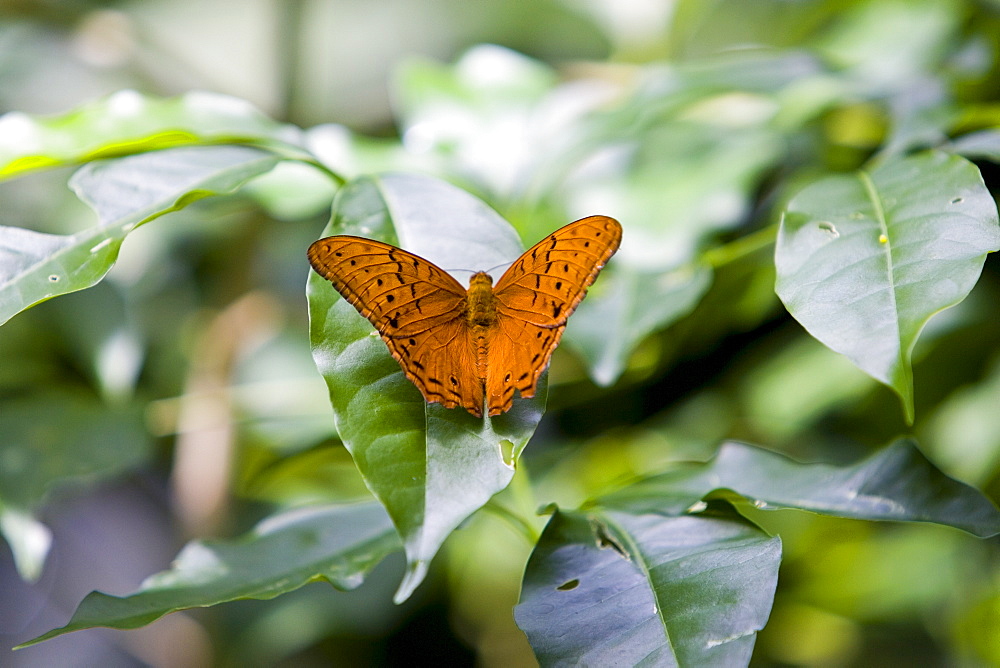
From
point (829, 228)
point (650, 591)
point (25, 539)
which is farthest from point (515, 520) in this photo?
point (25, 539)

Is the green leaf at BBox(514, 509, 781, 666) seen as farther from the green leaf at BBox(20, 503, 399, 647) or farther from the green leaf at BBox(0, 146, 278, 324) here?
the green leaf at BBox(0, 146, 278, 324)

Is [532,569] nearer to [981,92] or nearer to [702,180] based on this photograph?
[702,180]

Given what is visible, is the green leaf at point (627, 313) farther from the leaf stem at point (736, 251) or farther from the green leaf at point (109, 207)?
the green leaf at point (109, 207)

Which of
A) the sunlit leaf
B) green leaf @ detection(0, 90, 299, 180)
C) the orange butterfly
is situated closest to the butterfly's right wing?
the orange butterfly

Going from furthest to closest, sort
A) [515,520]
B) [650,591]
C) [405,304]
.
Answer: [515,520]
[405,304]
[650,591]

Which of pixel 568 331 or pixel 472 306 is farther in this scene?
pixel 568 331

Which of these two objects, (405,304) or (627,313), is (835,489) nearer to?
(627,313)
